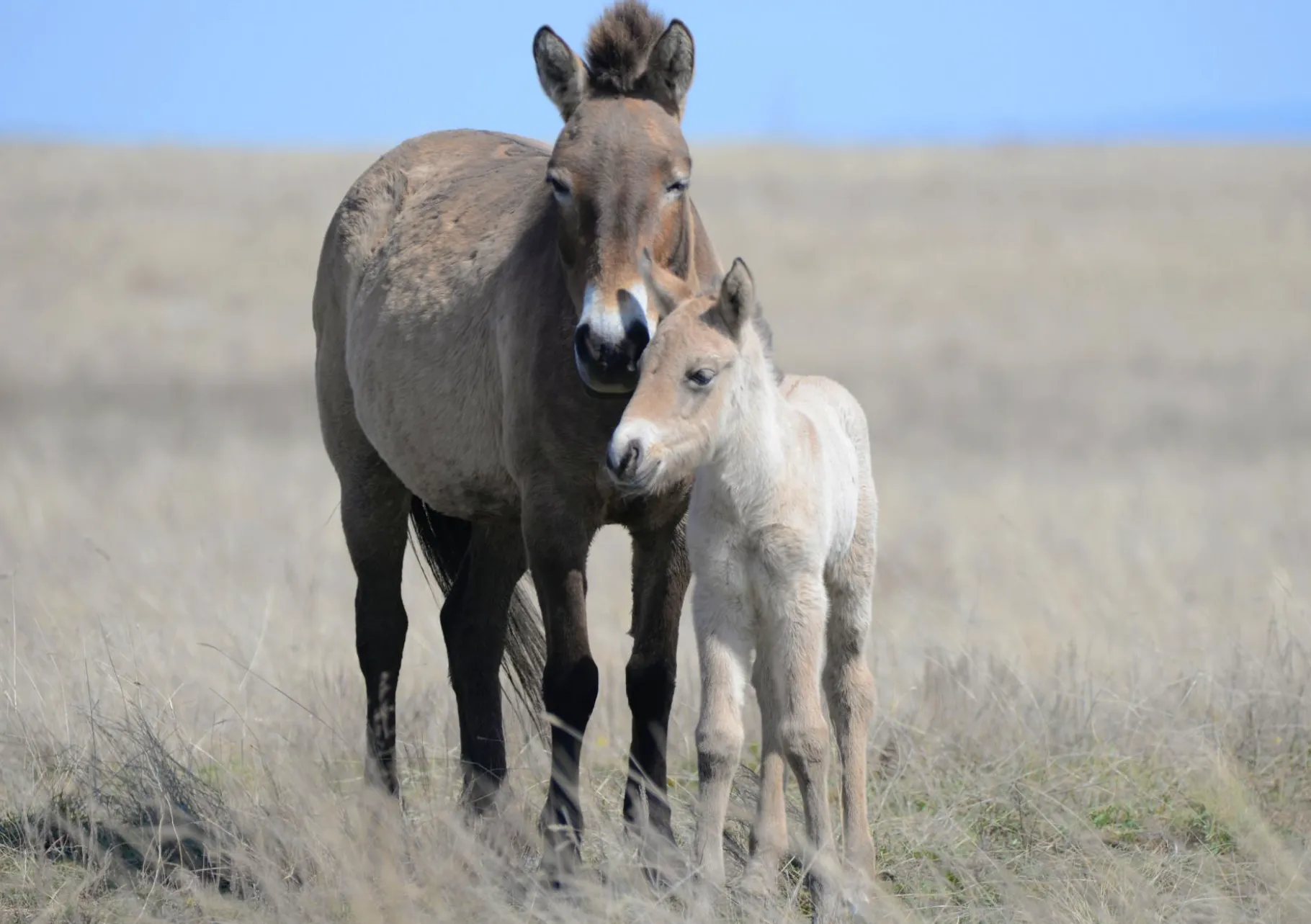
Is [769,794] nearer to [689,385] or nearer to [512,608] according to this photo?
[689,385]

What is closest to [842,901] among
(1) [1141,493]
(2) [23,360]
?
(1) [1141,493]

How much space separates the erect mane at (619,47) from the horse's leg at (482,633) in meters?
1.79

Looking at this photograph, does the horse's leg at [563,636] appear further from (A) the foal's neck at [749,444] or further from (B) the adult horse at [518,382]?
(A) the foal's neck at [749,444]

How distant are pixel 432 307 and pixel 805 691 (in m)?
2.36

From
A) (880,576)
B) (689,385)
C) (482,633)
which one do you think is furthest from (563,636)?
(880,576)

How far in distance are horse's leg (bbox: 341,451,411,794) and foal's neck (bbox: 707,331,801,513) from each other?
8.08 ft

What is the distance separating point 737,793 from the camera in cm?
489

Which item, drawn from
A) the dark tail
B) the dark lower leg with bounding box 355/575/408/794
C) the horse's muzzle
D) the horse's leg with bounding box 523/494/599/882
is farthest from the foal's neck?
the dark lower leg with bounding box 355/575/408/794

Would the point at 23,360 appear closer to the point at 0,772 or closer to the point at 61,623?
the point at 61,623

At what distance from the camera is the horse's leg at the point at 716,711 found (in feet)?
12.7

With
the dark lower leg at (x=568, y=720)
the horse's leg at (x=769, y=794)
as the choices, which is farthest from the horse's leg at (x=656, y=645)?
the horse's leg at (x=769, y=794)

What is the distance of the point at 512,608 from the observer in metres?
6.16

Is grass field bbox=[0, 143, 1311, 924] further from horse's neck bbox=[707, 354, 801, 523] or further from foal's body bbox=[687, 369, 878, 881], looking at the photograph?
horse's neck bbox=[707, 354, 801, 523]

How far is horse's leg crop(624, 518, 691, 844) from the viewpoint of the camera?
4.82 metres
